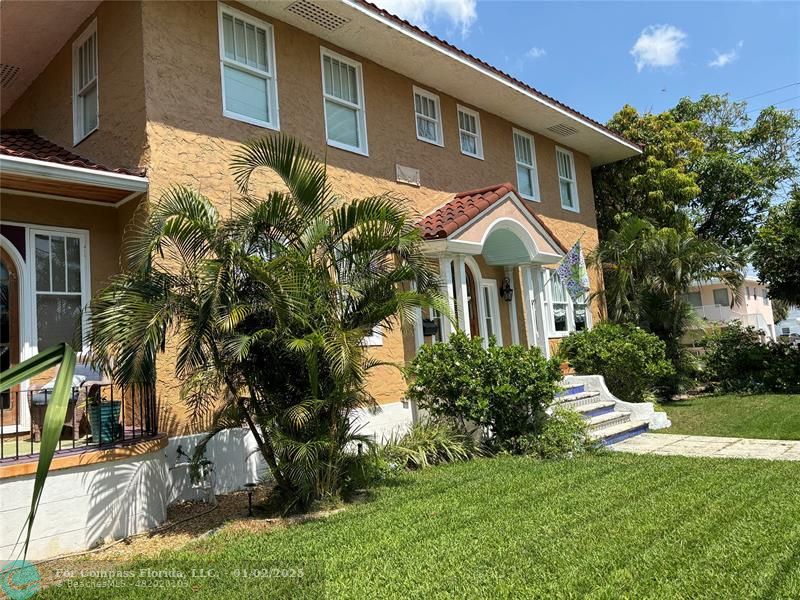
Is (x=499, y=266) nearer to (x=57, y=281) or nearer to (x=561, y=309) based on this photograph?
(x=561, y=309)

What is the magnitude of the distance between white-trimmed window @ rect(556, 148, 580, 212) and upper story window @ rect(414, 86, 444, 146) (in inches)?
189

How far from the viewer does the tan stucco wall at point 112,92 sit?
8016 millimetres

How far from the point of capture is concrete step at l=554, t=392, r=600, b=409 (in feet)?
35.6

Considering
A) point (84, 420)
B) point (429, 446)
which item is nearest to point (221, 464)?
point (84, 420)

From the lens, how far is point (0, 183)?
724 cm

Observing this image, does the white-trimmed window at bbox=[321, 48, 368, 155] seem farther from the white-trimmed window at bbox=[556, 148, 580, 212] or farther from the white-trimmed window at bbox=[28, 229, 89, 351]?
the white-trimmed window at bbox=[556, 148, 580, 212]

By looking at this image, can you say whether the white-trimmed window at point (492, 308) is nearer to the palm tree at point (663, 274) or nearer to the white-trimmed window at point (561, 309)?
the white-trimmed window at point (561, 309)

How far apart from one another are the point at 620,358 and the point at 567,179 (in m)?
5.90

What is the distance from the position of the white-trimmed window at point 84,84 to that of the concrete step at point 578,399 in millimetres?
8662

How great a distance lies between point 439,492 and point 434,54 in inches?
300

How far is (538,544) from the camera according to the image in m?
4.93

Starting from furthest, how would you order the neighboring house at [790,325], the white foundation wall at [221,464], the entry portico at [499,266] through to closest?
1. the neighboring house at [790,325]
2. the entry portico at [499,266]
3. the white foundation wall at [221,464]

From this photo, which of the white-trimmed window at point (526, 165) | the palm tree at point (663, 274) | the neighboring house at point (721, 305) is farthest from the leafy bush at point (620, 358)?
the neighboring house at point (721, 305)

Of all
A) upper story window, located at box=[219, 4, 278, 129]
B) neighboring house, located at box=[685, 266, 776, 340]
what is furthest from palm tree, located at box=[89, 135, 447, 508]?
neighboring house, located at box=[685, 266, 776, 340]
